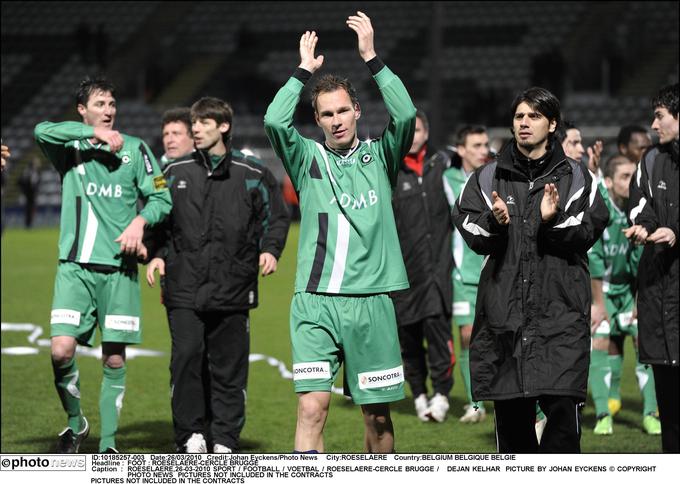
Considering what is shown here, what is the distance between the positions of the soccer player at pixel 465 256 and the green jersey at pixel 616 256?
3.27 ft

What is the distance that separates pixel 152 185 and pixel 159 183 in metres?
0.05

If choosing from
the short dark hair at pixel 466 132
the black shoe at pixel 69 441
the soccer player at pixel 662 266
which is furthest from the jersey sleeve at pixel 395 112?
the short dark hair at pixel 466 132

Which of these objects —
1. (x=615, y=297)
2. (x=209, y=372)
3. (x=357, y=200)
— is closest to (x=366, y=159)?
(x=357, y=200)

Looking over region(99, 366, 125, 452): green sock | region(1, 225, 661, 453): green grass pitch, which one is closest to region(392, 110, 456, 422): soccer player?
region(1, 225, 661, 453): green grass pitch

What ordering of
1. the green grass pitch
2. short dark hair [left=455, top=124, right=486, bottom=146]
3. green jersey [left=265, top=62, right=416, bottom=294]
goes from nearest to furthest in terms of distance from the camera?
green jersey [left=265, top=62, right=416, bottom=294] < the green grass pitch < short dark hair [left=455, top=124, right=486, bottom=146]

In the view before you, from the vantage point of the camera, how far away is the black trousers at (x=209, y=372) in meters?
7.13

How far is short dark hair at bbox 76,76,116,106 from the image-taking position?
7.04 metres

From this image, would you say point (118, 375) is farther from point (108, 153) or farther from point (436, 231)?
point (436, 231)

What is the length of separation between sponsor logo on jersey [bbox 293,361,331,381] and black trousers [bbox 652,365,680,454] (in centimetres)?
209

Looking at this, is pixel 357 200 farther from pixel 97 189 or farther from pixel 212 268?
pixel 97 189

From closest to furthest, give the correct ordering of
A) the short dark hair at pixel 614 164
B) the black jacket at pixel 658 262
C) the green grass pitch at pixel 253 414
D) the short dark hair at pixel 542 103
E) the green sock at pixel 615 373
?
the short dark hair at pixel 542 103, the black jacket at pixel 658 262, the green grass pitch at pixel 253 414, the short dark hair at pixel 614 164, the green sock at pixel 615 373

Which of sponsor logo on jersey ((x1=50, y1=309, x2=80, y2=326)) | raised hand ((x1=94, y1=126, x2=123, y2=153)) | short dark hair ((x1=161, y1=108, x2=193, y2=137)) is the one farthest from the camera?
short dark hair ((x1=161, y1=108, x2=193, y2=137))

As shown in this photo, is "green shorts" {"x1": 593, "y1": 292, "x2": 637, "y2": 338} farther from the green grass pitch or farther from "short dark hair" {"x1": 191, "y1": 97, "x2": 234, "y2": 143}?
"short dark hair" {"x1": 191, "y1": 97, "x2": 234, "y2": 143}

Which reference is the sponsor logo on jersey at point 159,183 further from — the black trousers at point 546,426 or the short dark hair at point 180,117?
the black trousers at point 546,426
